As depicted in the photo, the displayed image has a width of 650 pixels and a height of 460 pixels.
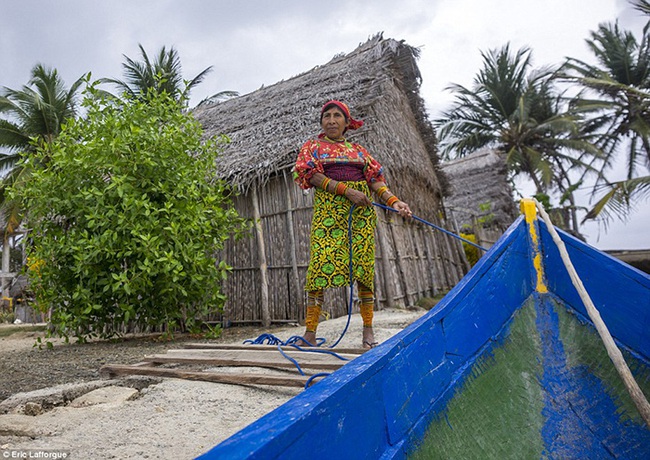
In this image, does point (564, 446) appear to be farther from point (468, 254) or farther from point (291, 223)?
point (468, 254)

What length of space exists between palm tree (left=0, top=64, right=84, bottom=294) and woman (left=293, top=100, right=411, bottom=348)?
1342 centimetres

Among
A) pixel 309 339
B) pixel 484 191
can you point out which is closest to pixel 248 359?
pixel 309 339

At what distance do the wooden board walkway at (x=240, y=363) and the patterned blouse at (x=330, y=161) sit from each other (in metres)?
1.19

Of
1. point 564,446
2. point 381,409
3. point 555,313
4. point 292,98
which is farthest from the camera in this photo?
point 292,98

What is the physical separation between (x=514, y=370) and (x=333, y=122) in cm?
225

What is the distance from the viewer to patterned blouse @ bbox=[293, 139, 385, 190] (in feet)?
10.3

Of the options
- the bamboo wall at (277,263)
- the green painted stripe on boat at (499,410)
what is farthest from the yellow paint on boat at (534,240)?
the bamboo wall at (277,263)

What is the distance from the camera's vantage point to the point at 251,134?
721 centimetres

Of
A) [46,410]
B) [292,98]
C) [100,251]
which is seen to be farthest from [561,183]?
[46,410]

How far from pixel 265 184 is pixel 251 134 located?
122 centimetres

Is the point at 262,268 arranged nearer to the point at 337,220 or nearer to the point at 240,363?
the point at 337,220

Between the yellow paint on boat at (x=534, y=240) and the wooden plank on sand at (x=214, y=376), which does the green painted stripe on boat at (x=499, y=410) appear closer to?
the yellow paint on boat at (x=534, y=240)

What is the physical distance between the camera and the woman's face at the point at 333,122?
10.8 feet

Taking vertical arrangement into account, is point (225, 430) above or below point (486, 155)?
below
